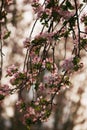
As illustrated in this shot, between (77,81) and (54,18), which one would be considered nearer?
(54,18)

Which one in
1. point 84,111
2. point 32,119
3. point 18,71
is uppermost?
point 84,111

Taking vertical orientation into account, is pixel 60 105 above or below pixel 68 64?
above

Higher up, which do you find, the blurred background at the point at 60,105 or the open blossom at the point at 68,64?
the blurred background at the point at 60,105

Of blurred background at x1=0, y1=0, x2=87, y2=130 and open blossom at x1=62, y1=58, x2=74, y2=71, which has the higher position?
blurred background at x1=0, y1=0, x2=87, y2=130

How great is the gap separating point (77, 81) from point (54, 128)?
282cm

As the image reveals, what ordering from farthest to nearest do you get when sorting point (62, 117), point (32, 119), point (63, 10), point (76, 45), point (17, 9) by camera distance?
1. point (62, 117)
2. point (17, 9)
3. point (32, 119)
4. point (76, 45)
5. point (63, 10)

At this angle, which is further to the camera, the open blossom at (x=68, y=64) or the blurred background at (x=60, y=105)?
the blurred background at (x=60, y=105)

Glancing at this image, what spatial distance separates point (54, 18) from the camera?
18.1 feet

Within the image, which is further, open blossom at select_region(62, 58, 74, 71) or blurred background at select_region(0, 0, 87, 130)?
blurred background at select_region(0, 0, 87, 130)

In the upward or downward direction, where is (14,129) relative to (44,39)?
upward

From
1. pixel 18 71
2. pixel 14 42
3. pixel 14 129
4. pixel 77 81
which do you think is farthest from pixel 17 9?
pixel 18 71

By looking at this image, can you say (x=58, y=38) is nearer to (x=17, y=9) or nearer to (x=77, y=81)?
(x=17, y=9)

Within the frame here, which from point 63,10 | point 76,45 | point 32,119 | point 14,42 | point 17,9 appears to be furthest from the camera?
point 14,42

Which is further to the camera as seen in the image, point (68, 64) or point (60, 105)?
point (60, 105)
